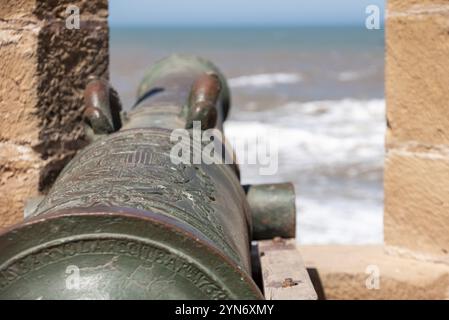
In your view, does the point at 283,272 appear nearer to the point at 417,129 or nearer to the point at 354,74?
the point at 417,129

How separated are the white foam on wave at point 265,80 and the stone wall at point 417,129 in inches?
816

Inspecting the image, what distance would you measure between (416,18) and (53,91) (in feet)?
4.76

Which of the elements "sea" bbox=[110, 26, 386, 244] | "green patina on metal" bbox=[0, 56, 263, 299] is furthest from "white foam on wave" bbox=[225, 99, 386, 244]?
"green patina on metal" bbox=[0, 56, 263, 299]

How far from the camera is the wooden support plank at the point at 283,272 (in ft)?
8.43

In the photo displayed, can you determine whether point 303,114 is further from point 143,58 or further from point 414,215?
point 143,58

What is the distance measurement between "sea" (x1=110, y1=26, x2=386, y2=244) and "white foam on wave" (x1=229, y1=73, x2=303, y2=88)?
28 millimetres

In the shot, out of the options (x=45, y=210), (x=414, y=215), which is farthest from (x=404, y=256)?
(x=45, y=210)

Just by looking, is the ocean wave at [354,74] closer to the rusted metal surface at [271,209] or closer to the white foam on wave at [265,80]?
the white foam on wave at [265,80]

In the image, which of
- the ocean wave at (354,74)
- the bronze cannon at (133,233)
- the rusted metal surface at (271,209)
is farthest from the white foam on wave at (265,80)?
the bronze cannon at (133,233)

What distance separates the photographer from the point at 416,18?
11.1 feet

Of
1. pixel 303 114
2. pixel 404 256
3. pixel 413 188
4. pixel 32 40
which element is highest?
pixel 32 40

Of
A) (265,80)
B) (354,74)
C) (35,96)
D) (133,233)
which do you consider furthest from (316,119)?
(133,233)

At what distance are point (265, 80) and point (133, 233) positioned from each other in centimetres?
2434

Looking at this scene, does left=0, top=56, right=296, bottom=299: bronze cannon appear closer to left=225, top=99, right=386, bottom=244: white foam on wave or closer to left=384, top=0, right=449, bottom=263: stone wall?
left=384, top=0, right=449, bottom=263: stone wall
